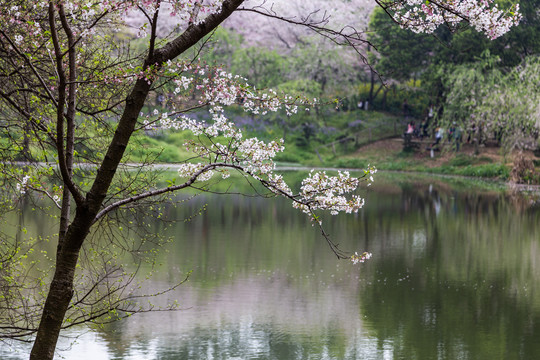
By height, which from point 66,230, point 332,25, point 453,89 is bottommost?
point 66,230

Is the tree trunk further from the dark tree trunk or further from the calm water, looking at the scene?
the calm water

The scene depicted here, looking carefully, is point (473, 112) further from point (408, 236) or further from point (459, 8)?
point (459, 8)

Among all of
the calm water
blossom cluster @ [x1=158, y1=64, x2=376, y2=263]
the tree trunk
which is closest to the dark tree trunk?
the tree trunk

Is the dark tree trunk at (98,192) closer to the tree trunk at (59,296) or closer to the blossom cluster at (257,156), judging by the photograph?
the tree trunk at (59,296)

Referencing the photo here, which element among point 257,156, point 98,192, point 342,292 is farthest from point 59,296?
point 342,292

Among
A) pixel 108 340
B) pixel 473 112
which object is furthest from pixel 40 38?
pixel 473 112

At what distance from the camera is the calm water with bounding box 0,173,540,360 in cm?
1072

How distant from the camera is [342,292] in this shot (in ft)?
45.3

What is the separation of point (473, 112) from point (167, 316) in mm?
26789

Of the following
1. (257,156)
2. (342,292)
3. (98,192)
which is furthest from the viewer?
(342,292)

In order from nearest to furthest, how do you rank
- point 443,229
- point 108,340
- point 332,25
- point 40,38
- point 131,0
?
point 131,0 < point 40,38 < point 108,340 < point 443,229 < point 332,25

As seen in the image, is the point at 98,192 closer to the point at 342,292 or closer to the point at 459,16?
the point at 459,16

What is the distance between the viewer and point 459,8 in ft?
17.0

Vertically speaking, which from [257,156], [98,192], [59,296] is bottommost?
[59,296]
